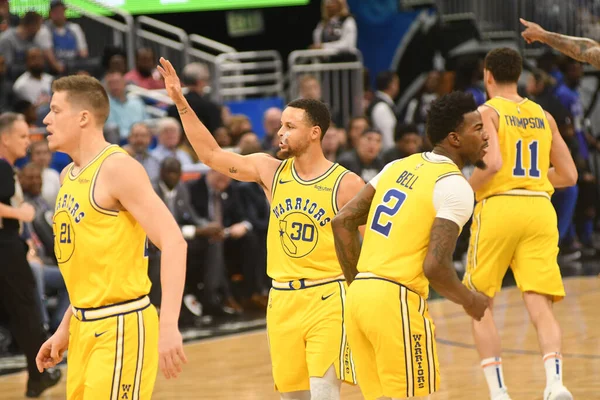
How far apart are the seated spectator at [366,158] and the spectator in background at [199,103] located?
1743 mm

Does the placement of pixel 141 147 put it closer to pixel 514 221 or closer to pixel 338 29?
pixel 338 29

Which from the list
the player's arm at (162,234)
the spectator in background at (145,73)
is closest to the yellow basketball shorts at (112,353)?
the player's arm at (162,234)

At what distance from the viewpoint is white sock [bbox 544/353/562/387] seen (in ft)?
22.6

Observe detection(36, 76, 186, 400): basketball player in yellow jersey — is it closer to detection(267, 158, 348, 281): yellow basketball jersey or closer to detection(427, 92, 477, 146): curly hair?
detection(267, 158, 348, 281): yellow basketball jersey

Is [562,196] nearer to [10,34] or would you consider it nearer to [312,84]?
[312,84]

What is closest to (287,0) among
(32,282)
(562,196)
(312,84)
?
(312,84)

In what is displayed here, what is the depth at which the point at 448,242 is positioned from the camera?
4734 millimetres

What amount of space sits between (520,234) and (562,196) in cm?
804

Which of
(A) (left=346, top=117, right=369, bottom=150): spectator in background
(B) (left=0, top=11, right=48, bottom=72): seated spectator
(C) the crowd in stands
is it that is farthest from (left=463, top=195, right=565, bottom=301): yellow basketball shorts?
(B) (left=0, top=11, right=48, bottom=72): seated spectator

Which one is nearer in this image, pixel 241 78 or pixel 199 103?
pixel 199 103

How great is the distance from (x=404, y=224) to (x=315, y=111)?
4.46ft

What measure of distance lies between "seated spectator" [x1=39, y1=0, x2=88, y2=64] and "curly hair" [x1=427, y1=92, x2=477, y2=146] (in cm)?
1062

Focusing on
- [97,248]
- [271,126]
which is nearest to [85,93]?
[97,248]

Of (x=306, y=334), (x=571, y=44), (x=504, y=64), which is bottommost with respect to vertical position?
(x=306, y=334)
